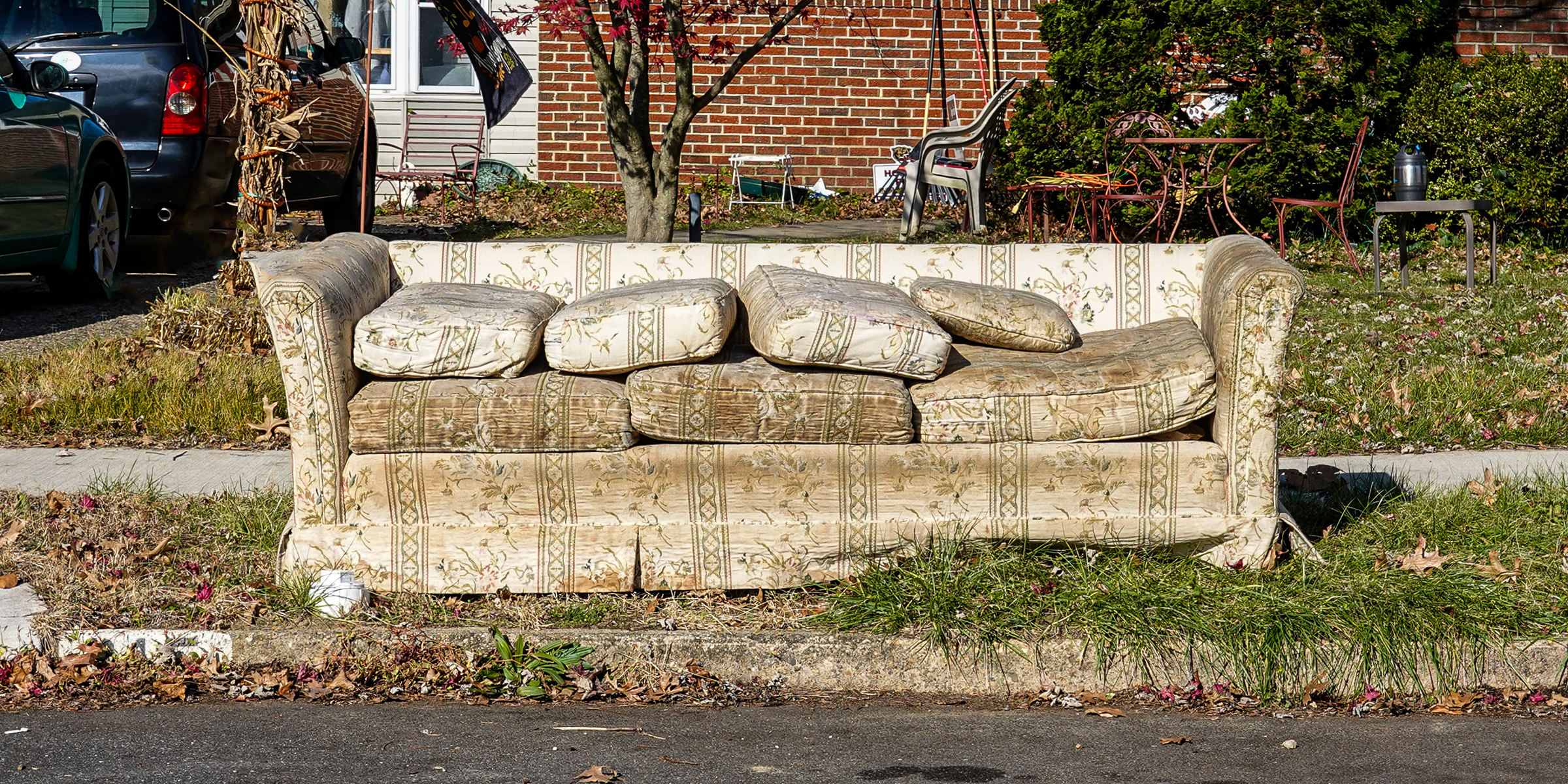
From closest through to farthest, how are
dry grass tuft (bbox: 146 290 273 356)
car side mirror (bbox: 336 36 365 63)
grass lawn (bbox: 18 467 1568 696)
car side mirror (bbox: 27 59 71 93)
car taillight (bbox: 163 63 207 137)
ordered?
1. grass lawn (bbox: 18 467 1568 696)
2. dry grass tuft (bbox: 146 290 273 356)
3. car side mirror (bbox: 27 59 71 93)
4. car taillight (bbox: 163 63 207 137)
5. car side mirror (bbox: 336 36 365 63)

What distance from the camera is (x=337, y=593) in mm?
4250

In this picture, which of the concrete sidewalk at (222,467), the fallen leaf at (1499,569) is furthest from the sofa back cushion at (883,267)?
the fallen leaf at (1499,569)

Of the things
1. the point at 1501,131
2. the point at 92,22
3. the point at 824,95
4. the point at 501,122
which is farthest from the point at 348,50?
the point at 1501,131

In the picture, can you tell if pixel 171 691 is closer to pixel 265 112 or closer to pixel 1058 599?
pixel 1058 599

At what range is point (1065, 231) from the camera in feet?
39.8

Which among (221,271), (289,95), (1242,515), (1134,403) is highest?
(289,95)

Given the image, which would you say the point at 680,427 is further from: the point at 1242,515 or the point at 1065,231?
the point at 1065,231

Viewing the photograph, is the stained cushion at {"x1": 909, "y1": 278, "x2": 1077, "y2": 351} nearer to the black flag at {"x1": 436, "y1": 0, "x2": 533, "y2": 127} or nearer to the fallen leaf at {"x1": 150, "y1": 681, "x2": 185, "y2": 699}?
the fallen leaf at {"x1": 150, "y1": 681, "x2": 185, "y2": 699}

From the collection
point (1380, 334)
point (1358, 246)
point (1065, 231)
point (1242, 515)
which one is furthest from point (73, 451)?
point (1358, 246)

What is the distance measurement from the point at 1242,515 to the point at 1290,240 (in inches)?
303

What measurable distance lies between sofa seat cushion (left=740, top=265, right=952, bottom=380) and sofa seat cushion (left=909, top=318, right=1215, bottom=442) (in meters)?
0.11

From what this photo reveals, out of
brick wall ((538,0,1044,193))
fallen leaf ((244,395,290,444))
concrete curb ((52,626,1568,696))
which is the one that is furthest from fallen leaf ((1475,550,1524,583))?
brick wall ((538,0,1044,193))

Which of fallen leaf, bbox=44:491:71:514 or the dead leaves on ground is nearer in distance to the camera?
the dead leaves on ground

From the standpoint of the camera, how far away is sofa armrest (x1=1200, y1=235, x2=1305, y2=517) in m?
4.36
